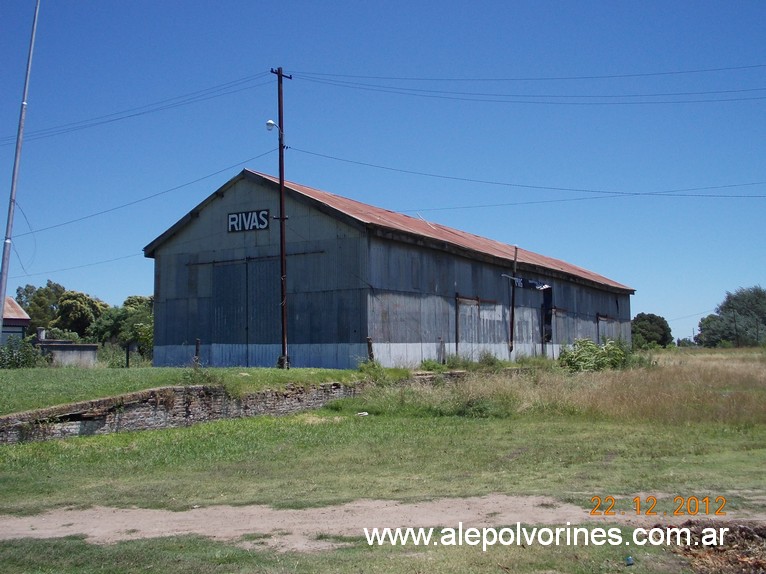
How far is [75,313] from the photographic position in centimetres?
6969

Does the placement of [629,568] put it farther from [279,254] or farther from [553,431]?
[279,254]

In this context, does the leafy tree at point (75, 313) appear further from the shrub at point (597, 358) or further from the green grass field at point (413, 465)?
the green grass field at point (413, 465)

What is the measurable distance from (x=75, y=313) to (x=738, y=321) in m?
73.2

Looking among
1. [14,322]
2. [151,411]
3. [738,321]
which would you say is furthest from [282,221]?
[738,321]

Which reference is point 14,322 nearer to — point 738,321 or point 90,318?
point 90,318

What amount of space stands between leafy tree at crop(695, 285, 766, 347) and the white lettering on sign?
6653 centimetres

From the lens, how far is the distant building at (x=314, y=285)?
90.0 ft

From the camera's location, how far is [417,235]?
29.4m

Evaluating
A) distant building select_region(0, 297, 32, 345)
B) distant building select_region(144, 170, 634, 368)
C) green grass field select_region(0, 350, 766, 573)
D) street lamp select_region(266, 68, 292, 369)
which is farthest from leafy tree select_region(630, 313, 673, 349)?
green grass field select_region(0, 350, 766, 573)

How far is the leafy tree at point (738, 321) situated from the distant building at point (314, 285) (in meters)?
58.6

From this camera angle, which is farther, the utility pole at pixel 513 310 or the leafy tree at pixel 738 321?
the leafy tree at pixel 738 321

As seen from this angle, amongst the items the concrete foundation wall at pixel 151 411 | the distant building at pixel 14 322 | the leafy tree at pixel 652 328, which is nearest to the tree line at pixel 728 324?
the leafy tree at pixel 652 328

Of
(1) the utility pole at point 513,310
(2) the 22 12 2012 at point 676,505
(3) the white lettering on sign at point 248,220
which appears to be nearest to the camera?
(2) the 22 12 2012 at point 676,505

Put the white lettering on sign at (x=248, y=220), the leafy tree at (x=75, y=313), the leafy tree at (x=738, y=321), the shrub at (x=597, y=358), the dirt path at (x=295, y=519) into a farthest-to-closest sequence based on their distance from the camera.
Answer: the leafy tree at (x=738, y=321)
the leafy tree at (x=75, y=313)
the shrub at (x=597, y=358)
the white lettering on sign at (x=248, y=220)
the dirt path at (x=295, y=519)
